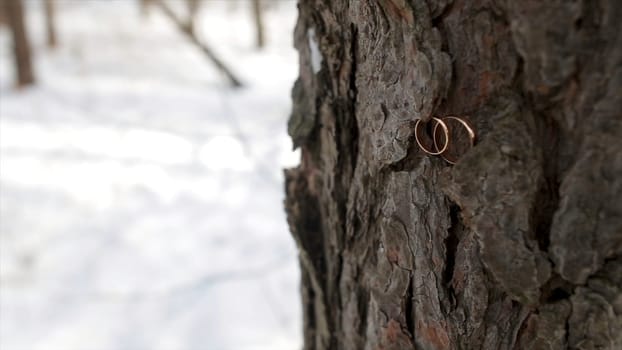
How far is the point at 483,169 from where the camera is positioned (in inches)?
19.8

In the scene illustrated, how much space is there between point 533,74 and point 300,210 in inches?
20.9

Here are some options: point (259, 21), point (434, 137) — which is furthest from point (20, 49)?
point (434, 137)

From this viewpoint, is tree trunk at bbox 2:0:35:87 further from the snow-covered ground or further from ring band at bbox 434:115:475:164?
ring band at bbox 434:115:475:164

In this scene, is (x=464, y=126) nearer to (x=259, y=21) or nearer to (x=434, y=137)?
(x=434, y=137)

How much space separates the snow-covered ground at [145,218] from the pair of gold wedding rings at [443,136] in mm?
1540

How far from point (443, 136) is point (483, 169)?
62 millimetres

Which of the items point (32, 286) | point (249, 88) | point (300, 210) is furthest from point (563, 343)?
point (249, 88)

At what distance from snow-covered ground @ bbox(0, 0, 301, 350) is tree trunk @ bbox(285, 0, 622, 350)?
1394 mm

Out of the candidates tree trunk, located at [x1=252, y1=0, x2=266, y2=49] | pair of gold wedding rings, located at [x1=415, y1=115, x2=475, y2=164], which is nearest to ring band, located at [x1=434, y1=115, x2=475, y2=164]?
pair of gold wedding rings, located at [x1=415, y1=115, x2=475, y2=164]

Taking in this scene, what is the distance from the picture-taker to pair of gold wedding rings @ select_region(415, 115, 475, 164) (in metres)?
0.52

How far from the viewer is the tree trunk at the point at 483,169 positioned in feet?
1.42

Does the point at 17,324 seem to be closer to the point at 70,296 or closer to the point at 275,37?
the point at 70,296

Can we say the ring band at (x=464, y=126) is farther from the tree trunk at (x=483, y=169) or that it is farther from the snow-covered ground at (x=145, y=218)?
the snow-covered ground at (x=145, y=218)

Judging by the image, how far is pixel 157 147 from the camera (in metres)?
4.37
